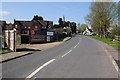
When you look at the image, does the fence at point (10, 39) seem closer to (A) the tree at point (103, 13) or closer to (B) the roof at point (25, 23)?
(A) the tree at point (103, 13)

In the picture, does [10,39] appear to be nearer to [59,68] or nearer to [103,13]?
[59,68]

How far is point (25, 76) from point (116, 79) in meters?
3.83

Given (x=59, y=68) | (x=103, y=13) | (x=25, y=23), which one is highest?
(x=103, y=13)

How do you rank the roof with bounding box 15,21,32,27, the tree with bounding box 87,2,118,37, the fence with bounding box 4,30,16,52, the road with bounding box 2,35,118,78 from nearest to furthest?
1. the road with bounding box 2,35,118,78
2. the fence with bounding box 4,30,16,52
3. the tree with bounding box 87,2,118,37
4. the roof with bounding box 15,21,32,27

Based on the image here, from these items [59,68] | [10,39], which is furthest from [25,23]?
[59,68]

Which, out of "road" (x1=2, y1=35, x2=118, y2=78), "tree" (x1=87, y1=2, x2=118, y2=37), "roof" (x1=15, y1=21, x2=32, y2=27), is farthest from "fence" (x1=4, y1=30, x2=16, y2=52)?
"roof" (x1=15, y1=21, x2=32, y2=27)

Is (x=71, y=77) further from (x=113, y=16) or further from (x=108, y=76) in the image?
(x=113, y=16)

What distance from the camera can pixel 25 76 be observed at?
524 inches

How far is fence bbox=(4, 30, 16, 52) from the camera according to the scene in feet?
102

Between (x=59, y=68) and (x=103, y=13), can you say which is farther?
(x=103, y=13)

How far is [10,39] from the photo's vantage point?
31.9 meters

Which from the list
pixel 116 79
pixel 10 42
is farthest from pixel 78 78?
pixel 10 42

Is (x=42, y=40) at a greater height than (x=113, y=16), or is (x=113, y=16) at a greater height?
(x=113, y=16)

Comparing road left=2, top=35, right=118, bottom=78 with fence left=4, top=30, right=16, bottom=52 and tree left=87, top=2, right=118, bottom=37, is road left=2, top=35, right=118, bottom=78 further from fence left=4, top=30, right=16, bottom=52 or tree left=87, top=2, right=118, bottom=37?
tree left=87, top=2, right=118, bottom=37
